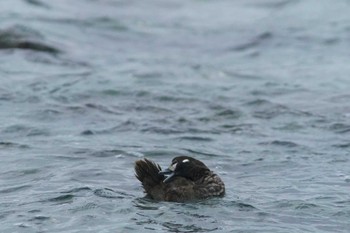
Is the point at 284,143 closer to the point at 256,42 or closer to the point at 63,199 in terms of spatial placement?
the point at 63,199

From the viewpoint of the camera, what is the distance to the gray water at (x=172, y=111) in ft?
34.6

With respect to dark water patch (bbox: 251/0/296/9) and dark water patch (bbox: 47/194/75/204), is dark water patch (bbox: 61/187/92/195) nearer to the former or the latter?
dark water patch (bbox: 47/194/75/204)

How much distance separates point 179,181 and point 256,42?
1074 cm

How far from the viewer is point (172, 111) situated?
15.3 metres

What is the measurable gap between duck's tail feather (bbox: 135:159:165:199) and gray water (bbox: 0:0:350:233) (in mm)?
132

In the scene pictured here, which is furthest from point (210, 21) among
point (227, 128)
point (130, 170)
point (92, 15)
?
point (130, 170)

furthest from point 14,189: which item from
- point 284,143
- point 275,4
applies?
point 275,4

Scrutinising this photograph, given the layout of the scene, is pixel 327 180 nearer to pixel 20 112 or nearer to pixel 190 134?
pixel 190 134

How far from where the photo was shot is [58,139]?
44.1 ft

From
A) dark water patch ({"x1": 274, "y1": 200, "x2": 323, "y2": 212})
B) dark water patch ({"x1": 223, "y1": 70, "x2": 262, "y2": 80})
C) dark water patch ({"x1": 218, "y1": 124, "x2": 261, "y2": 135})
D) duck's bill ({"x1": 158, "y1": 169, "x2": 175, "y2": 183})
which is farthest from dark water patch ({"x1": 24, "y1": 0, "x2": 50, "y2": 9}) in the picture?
dark water patch ({"x1": 274, "y1": 200, "x2": 323, "y2": 212})

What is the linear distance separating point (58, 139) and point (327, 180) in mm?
3244

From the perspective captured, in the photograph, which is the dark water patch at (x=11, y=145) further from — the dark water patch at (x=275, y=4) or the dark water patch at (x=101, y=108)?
the dark water patch at (x=275, y=4)

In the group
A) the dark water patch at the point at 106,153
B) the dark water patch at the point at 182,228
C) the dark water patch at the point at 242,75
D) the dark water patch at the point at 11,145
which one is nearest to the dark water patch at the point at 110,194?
the dark water patch at the point at 182,228

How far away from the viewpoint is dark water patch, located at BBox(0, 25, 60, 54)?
1917 cm
